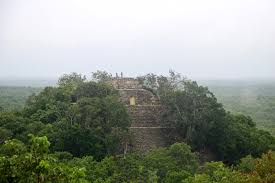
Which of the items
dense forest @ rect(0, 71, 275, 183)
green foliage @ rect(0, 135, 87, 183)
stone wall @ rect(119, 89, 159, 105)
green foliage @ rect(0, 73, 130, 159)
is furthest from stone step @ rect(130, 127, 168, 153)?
green foliage @ rect(0, 135, 87, 183)

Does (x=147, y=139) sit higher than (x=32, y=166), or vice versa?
(x=32, y=166)

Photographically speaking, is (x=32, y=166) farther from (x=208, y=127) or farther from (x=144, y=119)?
(x=144, y=119)

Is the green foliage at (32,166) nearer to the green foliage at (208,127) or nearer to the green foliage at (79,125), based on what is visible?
the green foliage at (79,125)

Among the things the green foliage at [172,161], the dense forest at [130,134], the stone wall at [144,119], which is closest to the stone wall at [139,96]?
the stone wall at [144,119]

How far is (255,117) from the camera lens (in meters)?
75.4

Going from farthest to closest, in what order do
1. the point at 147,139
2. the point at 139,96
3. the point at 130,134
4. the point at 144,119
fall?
1. the point at 139,96
2. the point at 144,119
3. the point at 147,139
4. the point at 130,134

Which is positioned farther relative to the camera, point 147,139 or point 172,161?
point 147,139

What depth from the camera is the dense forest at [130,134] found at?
2211 cm

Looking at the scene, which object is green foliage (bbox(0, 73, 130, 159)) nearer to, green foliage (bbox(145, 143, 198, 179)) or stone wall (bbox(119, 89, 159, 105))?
green foliage (bbox(145, 143, 198, 179))

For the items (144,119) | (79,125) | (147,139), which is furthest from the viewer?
(144,119)

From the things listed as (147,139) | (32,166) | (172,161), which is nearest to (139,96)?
(147,139)

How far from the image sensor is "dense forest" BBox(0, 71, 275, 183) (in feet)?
72.5

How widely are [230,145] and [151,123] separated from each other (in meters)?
7.02

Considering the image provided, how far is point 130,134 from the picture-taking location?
30.6m
